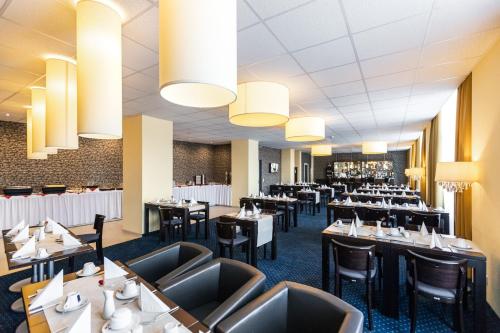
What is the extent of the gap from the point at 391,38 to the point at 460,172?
2092mm

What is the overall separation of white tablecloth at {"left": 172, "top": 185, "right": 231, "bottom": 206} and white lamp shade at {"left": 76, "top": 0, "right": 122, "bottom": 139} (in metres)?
6.68

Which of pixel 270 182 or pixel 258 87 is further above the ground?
pixel 258 87

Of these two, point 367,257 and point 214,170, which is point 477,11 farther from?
point 214,170

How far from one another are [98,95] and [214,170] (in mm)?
10713

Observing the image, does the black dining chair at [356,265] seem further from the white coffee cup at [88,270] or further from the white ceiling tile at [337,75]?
the white coffee cup at [88,270]

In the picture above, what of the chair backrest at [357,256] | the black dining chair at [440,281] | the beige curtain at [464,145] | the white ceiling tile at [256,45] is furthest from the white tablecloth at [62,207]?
the beige curtain at [464,145]

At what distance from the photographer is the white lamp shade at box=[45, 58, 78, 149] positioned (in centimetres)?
306

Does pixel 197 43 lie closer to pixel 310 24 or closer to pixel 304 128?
pixel 310 24

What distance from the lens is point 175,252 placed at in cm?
289

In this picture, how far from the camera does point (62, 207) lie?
21.4 ft

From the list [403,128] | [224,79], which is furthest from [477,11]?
[403,128]

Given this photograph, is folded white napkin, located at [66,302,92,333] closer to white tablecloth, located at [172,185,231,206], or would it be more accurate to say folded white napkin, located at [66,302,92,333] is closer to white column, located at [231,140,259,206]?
white tablecloth, located at [172,185,231,206]

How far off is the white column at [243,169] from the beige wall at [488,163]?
292 inches

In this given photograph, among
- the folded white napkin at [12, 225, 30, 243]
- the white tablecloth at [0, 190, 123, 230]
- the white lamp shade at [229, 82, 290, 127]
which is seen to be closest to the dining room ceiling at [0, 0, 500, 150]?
the white lamp shade at [229, 82, 290, 127]
